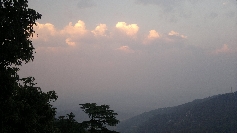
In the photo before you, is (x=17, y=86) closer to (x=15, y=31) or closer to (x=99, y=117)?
(x=15, y=31)

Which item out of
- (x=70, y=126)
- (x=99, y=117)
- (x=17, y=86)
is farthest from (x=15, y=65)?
(x=70, y=126)

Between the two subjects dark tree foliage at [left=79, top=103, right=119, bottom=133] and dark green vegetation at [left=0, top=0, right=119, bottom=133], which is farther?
dark tree foliage at [left=79, top=103, right=119, bottom=133]

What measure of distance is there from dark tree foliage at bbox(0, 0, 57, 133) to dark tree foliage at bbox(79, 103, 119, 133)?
645 centimetres

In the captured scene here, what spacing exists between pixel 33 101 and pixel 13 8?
458cm

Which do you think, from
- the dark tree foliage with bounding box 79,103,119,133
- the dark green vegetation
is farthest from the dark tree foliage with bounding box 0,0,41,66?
the dark tree foliage with bounding box 79,103,119,133

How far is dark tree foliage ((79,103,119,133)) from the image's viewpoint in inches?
622

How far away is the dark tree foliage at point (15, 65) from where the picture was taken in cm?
827

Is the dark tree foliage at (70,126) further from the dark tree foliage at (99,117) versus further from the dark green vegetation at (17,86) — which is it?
the dark green vegetation at (17,86)

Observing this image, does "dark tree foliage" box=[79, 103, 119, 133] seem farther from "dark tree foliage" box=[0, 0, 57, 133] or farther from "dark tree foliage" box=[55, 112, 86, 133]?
"dark tree foliage" box=[0, 0, 57, 133]

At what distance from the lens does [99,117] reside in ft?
53.1

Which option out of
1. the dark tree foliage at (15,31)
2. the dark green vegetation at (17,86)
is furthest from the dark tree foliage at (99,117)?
the dark tree foliage at (15,31)

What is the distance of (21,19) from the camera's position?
8.69 m

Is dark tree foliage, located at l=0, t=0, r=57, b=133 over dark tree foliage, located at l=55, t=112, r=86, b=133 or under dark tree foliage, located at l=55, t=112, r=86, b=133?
over

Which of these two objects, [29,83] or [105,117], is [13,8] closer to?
[29,83]
